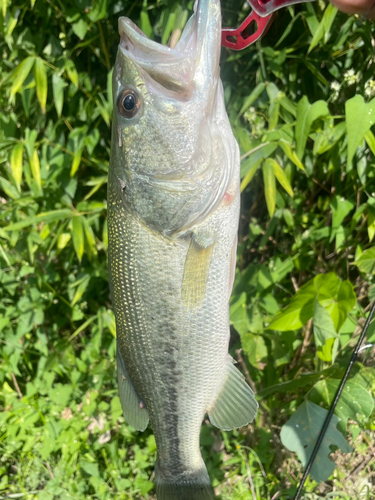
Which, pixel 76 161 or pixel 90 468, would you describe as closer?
pixel 76 161

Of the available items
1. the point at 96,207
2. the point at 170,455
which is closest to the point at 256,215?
the point at 96,207

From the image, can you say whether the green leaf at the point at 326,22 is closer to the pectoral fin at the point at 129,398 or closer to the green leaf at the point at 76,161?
the green leaf at the point at 76,161

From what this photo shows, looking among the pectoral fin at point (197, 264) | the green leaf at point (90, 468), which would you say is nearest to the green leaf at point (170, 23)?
the pectoral fin at point (197, 264)

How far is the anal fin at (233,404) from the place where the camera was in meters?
1.11

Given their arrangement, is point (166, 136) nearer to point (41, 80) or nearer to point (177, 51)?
point (177, 51)

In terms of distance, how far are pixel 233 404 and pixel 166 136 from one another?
0.81m

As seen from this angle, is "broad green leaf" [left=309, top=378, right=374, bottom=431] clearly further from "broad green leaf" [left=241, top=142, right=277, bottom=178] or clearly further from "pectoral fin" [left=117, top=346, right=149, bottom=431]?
"broad green leaf" [left=241, top=142, right=277, bottom=178]

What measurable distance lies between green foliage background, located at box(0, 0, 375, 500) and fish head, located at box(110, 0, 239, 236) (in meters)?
0.47

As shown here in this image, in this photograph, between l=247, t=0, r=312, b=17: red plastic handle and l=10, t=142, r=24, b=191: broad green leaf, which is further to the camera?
l=10, t=142, r=24, b=191: broad green leaf

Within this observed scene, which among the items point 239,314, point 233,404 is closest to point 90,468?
point 239,314

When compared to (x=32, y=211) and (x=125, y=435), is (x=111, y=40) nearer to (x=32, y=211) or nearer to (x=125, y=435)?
(x=32, y=211)

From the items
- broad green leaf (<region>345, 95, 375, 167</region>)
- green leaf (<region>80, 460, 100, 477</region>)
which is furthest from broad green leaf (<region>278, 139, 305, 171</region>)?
green leaf (<region>80, 460, 100, 477</region>)

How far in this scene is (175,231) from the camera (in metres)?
1.03

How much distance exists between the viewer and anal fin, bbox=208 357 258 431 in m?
1.11
